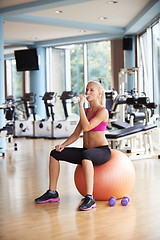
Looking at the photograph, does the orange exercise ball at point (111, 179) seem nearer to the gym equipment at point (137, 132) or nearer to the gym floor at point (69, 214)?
the gym floor at point (69, 214)

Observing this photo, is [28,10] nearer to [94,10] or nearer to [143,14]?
[94,10]

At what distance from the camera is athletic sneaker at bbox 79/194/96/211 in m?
2.83

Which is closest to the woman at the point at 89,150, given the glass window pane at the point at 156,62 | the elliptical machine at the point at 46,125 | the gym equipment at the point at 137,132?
the gym equipment at the point at 137,132

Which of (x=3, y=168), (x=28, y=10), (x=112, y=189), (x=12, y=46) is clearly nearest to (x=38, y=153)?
(x=3, y=168)

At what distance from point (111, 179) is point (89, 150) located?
31cm

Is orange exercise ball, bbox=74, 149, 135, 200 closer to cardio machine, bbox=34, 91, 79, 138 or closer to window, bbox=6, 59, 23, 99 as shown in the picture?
cardio machine, bbox=34, 91, 79, 138

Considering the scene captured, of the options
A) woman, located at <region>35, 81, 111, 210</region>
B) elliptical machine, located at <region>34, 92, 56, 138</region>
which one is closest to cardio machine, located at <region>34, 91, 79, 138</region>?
elliptical machine, located at <region>34, 92, 56, 138</region>

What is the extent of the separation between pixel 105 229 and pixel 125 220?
0.25 m

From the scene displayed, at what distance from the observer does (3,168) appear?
488cm

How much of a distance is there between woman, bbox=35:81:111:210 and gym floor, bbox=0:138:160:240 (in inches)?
4.7

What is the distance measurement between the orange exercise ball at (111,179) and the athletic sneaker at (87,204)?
0.15 metres

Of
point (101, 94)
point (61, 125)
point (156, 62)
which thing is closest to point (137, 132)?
point (101, 94)

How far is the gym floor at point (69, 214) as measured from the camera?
2.32 m

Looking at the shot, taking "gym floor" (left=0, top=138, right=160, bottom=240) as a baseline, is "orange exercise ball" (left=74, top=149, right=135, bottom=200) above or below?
above
